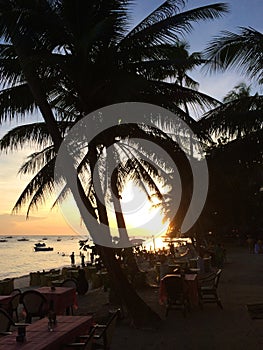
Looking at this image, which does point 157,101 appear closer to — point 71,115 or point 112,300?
point 71,115

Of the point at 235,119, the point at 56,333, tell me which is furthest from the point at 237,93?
the point at 56,333

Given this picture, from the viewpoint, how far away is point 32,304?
8305 millimetres

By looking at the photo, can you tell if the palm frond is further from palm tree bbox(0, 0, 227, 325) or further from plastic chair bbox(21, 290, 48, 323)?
plastic chair bbox(21, 290, 48, 323)

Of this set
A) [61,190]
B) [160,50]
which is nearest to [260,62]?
[160,50]

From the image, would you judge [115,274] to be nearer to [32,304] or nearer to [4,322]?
[32,304]

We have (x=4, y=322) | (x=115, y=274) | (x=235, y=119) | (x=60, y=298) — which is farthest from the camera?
(x=235, y=119)

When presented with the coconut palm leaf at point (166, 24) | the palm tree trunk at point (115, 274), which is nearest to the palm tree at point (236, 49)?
the coconut palm leaf at point (166, 24)

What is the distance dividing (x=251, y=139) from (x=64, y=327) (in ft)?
28.0

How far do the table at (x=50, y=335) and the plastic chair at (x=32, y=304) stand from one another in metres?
2.32

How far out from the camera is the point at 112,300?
11.1 m

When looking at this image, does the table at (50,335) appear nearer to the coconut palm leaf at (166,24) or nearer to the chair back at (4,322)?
the chair back at (4,322)

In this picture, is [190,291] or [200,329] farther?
[190,291]

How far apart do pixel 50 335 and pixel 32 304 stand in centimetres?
340

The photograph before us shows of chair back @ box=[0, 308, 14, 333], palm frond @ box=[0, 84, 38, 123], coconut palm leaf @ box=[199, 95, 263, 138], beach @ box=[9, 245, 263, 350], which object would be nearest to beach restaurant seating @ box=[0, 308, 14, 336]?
chair back @ box=[0, 308, 14, 333]
